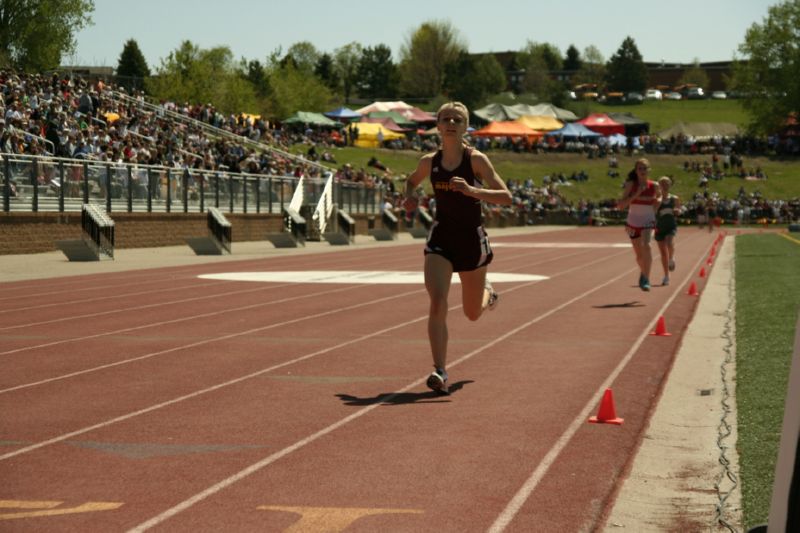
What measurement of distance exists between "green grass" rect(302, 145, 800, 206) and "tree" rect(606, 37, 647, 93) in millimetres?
95748

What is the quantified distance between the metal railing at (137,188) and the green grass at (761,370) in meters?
16.0

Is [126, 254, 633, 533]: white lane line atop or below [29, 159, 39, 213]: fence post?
below

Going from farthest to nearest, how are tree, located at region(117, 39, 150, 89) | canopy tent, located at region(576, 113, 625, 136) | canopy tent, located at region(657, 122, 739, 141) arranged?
tree, located at region(117, 39, 150, 89) < canopy tent, located at region(657, 122, 739, 141) < canopy tent, located at region(576, 113, 625, 136)

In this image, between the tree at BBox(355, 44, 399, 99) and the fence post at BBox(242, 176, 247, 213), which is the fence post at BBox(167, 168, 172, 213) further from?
the tree at BBox(355, 44, 399, 99)

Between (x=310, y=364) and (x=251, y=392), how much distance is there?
1774mm

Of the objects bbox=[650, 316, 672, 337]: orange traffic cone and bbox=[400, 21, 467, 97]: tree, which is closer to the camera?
bbox=[650, 316, 672, 337]: orange traffic cone

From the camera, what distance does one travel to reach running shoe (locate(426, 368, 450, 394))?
9.70 m

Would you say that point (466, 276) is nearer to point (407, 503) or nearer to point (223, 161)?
point (407, 503)

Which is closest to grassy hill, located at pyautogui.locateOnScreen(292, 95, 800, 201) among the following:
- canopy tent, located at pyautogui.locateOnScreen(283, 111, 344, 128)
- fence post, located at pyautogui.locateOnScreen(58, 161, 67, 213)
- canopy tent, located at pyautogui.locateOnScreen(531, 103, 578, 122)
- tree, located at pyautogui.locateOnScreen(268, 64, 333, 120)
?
canopy tent, located at pyautogui.locateOnScreen(283, 111, 344, 128)

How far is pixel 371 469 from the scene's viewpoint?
7.09 m

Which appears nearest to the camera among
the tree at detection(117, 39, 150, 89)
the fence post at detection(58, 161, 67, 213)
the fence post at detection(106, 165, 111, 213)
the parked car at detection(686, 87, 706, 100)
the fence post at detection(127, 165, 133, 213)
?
the fence post at detection(58, 161, 67, 213)

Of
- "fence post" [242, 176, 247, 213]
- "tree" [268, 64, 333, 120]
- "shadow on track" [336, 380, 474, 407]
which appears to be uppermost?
"tree" [268, 64, 333, 120]

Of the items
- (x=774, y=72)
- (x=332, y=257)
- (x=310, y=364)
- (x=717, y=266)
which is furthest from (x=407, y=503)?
(x=774, y=72)

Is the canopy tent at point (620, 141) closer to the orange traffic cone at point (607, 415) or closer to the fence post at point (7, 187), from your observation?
the fence post at point (7, 187)
